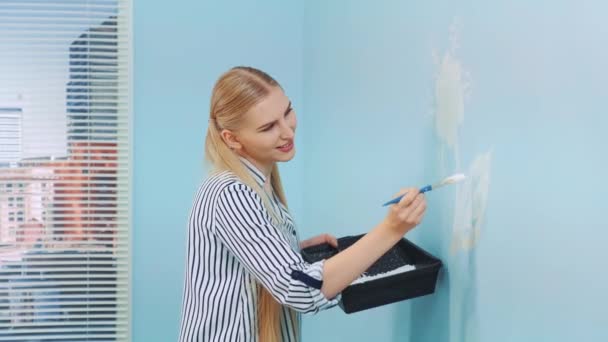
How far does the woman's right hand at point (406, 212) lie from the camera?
121 cm

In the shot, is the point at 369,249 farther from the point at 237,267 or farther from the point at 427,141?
the point at 427,141

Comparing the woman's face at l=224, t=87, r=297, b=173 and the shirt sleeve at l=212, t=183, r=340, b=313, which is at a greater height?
the woman's face at l=224, t=87, r=297, b=173

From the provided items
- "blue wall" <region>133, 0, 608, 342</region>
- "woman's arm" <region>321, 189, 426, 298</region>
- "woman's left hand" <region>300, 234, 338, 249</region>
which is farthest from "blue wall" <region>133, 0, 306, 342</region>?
"woman's arm" <region>321, 189, 426, 298</region>

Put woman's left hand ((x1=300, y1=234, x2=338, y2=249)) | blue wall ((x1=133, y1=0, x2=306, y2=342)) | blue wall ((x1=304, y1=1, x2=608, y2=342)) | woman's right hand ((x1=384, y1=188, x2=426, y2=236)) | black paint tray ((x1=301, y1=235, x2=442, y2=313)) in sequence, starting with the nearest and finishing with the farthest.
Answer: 1. blue wall ((x1=304, y1=1, x2=608, y2=342))
2. woman's right hand ((x1=384, y1=188, x2=426, y2=236))
3. black paint tray ((x1=301, y1=235, x2=442, y2=313))
4. woman's left hand ((x1=300, y1=234, x2=338, y2=249))
5. blue wall ((x1=133, y1=0, x2=306, y2=342))

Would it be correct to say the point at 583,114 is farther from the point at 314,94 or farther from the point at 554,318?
the point at 314,94

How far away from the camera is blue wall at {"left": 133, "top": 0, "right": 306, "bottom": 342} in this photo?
2645 millimetres

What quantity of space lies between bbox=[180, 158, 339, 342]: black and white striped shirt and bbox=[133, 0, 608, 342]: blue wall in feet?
1.03

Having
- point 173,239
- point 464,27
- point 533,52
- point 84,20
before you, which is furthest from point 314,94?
point 533,52

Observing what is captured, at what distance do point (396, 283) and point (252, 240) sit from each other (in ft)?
1.00

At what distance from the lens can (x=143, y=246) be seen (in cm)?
266

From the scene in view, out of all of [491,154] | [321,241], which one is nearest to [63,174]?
Answer: [321,241]

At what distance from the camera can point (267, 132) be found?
138cm

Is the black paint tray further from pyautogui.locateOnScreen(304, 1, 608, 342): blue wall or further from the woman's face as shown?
the woman's face

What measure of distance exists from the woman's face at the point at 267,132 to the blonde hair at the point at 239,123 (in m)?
0.01
